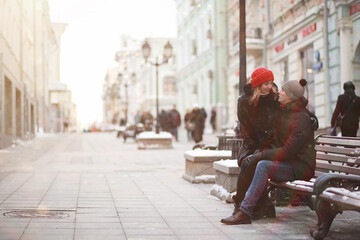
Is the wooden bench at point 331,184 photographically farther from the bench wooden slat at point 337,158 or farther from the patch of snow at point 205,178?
the patch of snow at point 205,178

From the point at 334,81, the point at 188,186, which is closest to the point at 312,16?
the point at 334,81

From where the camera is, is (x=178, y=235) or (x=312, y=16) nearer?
(x=178, y=235)

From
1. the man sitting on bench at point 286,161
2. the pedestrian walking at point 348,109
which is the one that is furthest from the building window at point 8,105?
the man sitting on bench at point 286,161

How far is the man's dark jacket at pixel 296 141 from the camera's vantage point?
5.68 meters

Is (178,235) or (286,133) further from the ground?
(286,133)

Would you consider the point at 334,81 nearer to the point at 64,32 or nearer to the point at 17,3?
the point at 17,3

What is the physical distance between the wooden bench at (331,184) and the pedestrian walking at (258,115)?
0.39 m

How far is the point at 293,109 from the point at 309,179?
72cm

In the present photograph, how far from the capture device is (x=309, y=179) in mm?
5883

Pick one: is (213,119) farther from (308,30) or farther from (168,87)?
(168,87)

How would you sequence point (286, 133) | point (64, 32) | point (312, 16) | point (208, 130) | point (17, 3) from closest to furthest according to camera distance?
point (286, 133), point (312, 16), point (17, 3), point (208, 130), point (64, 32)

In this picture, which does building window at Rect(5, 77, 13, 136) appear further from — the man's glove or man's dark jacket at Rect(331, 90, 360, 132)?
the man's glove

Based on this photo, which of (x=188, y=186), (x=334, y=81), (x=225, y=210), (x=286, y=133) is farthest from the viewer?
(x=334, y=81)

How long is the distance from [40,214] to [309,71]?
16.2 m
